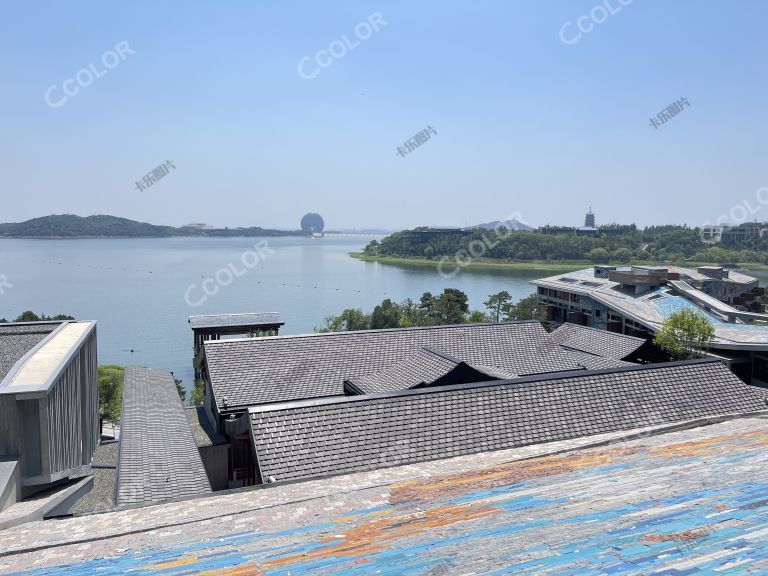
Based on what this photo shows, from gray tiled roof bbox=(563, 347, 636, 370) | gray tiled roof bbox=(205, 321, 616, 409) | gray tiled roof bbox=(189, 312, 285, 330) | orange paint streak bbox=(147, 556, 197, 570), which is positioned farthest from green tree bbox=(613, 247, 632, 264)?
orange paint streak bbox=(147, 556, 197, 570)

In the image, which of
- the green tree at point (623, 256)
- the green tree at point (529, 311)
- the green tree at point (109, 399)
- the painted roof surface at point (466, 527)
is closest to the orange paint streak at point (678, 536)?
the painted roof surface at point (466, 527)

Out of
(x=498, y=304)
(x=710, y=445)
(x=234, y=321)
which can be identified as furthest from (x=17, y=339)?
(x=498, y=304)

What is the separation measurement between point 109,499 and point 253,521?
14.0 ft

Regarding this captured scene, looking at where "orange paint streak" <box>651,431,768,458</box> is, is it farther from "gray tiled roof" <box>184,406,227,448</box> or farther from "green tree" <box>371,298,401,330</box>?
"green tree" <box>371,298,401,330</box>

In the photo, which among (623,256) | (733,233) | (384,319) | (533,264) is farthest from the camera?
(733,233)

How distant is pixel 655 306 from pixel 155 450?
21912mm

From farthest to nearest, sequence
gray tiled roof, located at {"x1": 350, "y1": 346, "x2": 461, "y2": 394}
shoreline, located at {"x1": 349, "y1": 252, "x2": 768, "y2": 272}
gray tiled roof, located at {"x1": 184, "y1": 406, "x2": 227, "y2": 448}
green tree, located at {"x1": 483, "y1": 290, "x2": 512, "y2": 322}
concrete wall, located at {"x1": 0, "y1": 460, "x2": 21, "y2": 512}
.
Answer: shoreline, located at {"x1": 349, "y1": 252, "x2": 768, "y2": 272}
green tree, located at {"x1": 483, "y1": 290, "x2": 512, "y2": 322}
gray tiled roof, located at {"x1": 184, "y1": 406, "x2": 227, "y2": 448}
gray tiled roof, located at {"x1": 350, "y1": 346, "x2": 461, "y2": 394}
concrete wall, located at {"x1": 0, "y1": 460, "x2": 21, "y2": 512}

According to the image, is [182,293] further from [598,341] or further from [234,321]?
[598,341]

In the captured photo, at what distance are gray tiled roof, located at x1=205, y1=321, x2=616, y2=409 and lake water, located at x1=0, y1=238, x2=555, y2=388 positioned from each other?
50.4 feet

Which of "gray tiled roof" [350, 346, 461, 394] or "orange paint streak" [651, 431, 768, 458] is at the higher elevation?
"orange paint streak" [651, 431, 768, 458]

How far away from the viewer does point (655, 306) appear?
23594 mm

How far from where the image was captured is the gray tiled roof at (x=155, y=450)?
6121 millimetres

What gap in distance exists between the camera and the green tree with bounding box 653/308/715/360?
56.3 ft

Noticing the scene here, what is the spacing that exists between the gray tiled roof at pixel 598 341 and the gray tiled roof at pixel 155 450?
30.1 feet
